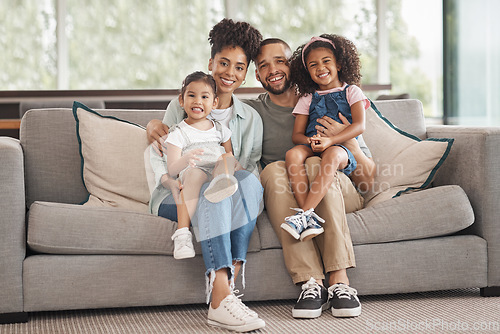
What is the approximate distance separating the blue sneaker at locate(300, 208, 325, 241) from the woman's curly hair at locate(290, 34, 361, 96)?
0.69 metres

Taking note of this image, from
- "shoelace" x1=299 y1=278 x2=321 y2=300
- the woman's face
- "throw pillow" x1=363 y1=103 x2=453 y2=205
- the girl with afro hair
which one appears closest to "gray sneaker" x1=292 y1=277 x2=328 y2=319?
"shoelace" x1=299 y1=278 x2=321 y2=300

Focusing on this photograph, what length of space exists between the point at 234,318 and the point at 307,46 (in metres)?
1.23

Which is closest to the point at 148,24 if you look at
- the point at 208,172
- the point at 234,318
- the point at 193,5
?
the point at 193,5

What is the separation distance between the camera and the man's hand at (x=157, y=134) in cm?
223

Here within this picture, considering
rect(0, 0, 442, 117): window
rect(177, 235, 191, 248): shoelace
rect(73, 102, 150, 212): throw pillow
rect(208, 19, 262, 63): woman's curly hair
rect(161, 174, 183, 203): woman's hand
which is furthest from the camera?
rect(0, 0, 442, 117): window

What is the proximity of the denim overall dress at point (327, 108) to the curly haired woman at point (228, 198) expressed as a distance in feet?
0.70

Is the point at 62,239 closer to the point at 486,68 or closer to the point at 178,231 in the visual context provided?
the point at 178,231

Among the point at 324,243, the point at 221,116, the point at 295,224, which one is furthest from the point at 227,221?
the point at 221,116

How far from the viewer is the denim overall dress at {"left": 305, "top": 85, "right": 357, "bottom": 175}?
240 centimetres

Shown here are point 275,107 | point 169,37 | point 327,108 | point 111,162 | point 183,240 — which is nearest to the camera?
point 183,240

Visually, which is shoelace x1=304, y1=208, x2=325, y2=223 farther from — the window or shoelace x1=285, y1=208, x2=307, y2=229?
the window

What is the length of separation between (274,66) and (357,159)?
1.76ft

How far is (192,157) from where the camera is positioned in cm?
208

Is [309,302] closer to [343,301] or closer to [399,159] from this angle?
[343,301]
